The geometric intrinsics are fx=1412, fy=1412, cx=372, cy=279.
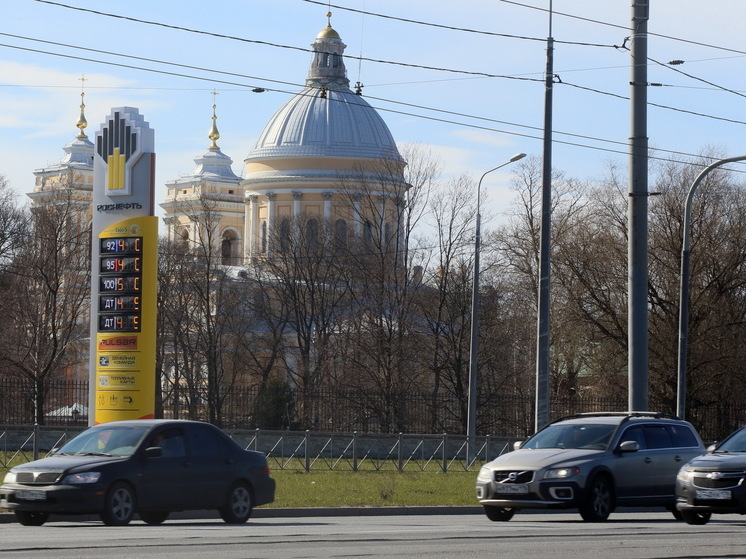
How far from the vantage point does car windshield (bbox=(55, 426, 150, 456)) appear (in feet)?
55.8

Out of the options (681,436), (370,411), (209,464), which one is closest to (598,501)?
(681,436)

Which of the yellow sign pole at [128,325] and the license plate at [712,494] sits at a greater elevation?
the yellow sign pole at [128,325]

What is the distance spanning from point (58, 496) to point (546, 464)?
635cm

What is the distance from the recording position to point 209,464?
1755 centimetres

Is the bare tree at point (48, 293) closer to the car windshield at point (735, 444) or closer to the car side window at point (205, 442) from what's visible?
the car side window at point (205, 442)

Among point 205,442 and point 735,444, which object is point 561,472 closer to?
point 735,444

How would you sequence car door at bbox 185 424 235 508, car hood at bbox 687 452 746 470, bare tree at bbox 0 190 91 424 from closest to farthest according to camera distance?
car door at bbox 185 424 235 508
car hood at bbox 687 452 746 470
bare tree at bbox 0 190 91 424

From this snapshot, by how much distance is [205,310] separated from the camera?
65.6 meters

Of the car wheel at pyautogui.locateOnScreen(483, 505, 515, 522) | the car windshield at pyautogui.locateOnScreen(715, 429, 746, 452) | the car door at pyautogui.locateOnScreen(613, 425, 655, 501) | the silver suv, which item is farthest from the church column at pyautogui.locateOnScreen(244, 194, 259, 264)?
the car windshield at pyautogui.locateOnScreen(715, 429, 746, 452)

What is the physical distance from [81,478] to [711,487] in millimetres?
7872

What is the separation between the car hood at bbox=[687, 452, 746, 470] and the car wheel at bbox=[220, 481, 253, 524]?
19.0 ft

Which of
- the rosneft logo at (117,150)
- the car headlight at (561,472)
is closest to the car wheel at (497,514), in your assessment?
the car headlight at (561,472)

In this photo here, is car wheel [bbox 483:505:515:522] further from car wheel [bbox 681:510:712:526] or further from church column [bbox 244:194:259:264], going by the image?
church column [bbox 244:194:259:264]

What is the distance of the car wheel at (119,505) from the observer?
16.2 metres
